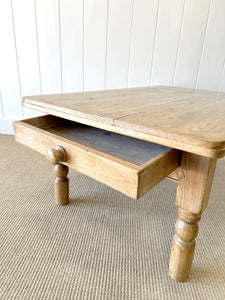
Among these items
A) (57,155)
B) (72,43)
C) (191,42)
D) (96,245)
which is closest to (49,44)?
(72,43)

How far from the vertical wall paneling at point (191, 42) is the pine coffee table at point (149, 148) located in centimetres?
68

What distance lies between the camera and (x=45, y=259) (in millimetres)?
655

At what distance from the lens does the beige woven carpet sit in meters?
0.58

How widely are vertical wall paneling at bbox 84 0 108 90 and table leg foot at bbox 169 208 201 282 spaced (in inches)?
44.5

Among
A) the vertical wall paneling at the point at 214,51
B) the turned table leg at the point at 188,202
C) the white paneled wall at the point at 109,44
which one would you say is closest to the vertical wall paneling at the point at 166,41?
the white paneled wall at the point at 109,44

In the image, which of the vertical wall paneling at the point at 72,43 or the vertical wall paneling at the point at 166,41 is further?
the vertical wall paneling at the point at 72,43

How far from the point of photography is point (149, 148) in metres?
0.61

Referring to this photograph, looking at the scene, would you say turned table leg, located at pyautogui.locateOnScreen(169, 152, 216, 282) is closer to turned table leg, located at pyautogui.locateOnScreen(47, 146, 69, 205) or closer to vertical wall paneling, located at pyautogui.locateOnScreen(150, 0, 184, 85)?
turned table leg, located at pyautogui.locateOnScreen(47, 146, 69, 205)

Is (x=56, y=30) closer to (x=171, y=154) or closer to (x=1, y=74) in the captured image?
(x=1, y=74)

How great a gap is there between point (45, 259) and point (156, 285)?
1.07 feet

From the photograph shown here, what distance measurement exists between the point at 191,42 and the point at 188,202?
3.43ft

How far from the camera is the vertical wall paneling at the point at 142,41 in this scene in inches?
48.9

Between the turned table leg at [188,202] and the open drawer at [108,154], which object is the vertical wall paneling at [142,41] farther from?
the turned table leg at [188,202]

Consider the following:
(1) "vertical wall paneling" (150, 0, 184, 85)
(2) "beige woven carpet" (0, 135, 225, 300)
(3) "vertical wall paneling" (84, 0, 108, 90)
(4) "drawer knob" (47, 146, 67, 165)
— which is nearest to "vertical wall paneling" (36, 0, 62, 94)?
(3) "vertical wall paneling" (84, 0, 108, 90)
